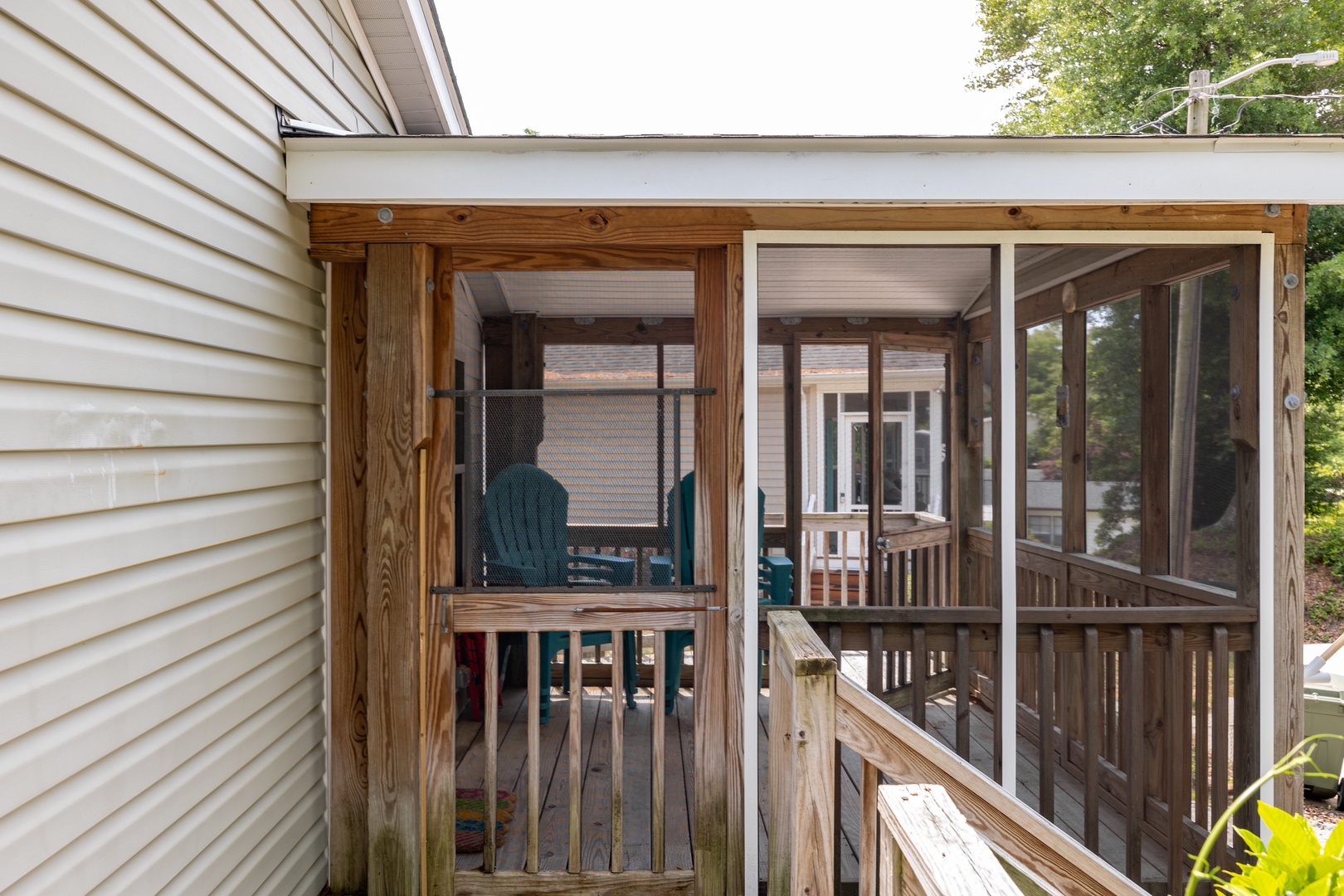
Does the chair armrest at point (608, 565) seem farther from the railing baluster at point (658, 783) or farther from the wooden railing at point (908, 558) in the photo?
the wooden railing at point (908, 558)

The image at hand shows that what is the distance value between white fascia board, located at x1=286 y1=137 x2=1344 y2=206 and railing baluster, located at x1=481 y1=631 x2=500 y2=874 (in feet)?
4.56

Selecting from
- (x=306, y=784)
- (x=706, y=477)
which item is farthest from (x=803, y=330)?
(x=306, y=784)

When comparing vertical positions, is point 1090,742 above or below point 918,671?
below

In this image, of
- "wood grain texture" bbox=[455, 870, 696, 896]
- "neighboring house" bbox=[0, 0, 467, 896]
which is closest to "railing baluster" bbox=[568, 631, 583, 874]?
"wood grain texture" bbox=[455, 870, 696, 896]

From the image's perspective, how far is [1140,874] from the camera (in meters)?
3.01

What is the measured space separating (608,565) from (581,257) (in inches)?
38.6

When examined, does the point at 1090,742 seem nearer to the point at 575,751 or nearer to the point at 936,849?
the point at 575,751

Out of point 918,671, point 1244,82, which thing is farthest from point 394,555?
point 1244,82

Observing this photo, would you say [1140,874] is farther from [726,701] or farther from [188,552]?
[188,552]

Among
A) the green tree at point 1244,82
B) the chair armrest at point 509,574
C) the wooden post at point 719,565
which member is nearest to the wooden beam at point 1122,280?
the wooden post at point 719,565

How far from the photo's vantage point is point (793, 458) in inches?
193

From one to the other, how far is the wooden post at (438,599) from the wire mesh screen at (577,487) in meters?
0.07

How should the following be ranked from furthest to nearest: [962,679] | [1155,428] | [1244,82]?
[1244,82] < [1155,428] < [962,679]

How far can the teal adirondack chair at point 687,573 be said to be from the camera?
274 cm
